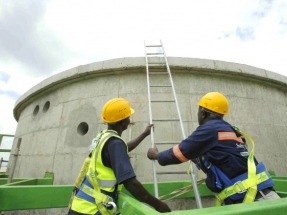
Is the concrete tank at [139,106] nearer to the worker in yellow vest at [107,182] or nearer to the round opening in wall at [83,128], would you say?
the round opening in wall at [83,128]

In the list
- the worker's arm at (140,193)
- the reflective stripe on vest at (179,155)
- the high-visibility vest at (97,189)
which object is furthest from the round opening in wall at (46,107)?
the worker's arm at (140,193)

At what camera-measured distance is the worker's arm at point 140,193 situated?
1755mm

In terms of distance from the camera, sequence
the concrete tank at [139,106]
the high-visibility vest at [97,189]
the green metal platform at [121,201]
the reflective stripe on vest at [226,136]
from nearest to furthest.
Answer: the green metal platform at [121,201], the high-visibility vest at [97,189], the reflective stripe on vest at [226,136], the concrete tank at [139,106]

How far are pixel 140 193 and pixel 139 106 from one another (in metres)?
2.97

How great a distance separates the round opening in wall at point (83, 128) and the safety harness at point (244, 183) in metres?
3.51

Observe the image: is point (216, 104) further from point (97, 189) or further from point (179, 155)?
point (97, 189)

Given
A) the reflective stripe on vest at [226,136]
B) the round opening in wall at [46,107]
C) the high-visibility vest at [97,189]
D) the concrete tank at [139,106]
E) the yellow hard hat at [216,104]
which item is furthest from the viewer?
the round opening in wall at [46,107]

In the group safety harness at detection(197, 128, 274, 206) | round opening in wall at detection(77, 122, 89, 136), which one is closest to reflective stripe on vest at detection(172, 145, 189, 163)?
safety harness at detection(197, 128, 274, 206)

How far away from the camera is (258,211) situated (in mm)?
1179

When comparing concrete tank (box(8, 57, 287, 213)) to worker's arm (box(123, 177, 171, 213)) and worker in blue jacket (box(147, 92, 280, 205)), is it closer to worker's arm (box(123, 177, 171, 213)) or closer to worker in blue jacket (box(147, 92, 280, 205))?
worker in blue jacket (box(147, 92, 280, 205))

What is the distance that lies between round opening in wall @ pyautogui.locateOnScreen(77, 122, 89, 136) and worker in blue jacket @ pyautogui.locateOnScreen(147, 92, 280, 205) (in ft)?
10.3

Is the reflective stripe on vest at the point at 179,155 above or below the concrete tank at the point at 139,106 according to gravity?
below

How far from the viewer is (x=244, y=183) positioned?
1.92 metres

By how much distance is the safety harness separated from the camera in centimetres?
190
